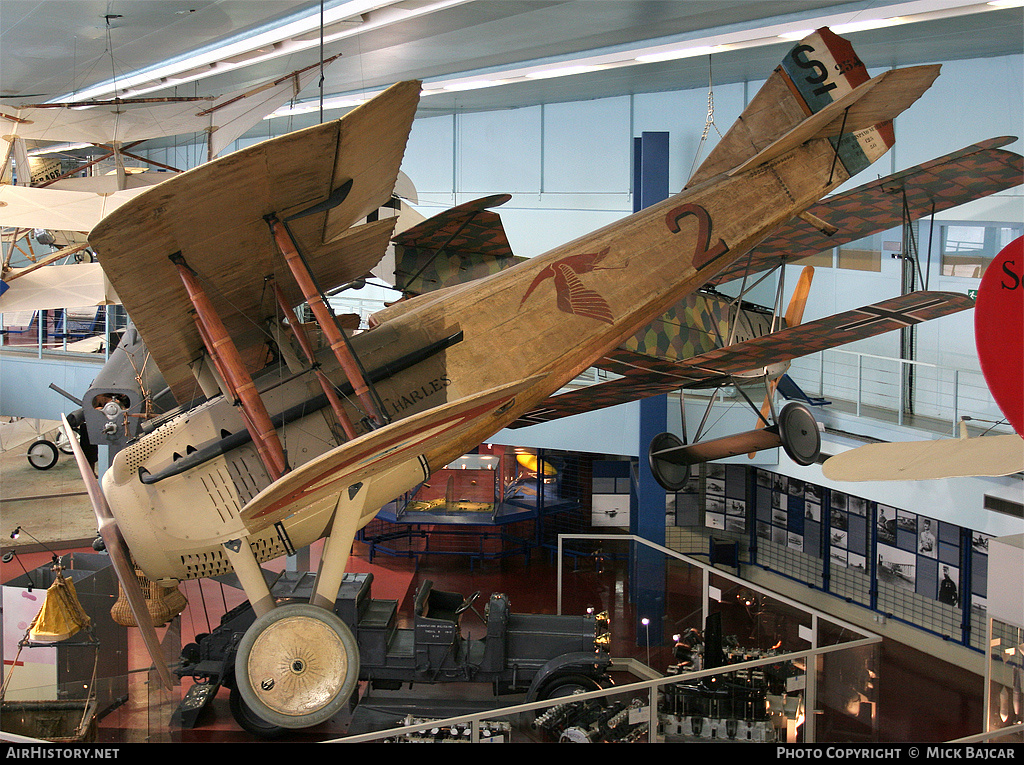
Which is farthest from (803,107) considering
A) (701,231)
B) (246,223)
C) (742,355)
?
(246,223)

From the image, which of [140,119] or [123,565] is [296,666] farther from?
[140,119]

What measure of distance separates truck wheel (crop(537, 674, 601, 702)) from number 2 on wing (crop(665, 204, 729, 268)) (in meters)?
3.77

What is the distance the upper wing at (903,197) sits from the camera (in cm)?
380

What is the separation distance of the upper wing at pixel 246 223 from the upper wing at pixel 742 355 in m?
1.53

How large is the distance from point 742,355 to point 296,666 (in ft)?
8.63

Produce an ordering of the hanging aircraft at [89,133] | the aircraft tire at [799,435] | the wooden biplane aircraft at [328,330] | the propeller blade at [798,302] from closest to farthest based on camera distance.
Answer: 1. the wooden biplane aircraft at [328,330]
2. the hanging aircraft at [89,133]
3. the aircraft tire at [799,435]
4. the propeller blade at [798,302]

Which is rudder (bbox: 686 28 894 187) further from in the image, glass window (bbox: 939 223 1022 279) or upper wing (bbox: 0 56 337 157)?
glass window (bbox: 939 223 1022 279)

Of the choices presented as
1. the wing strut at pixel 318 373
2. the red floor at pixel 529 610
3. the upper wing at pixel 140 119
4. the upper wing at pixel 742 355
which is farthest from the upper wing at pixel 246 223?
the red floor at pixel 529 610

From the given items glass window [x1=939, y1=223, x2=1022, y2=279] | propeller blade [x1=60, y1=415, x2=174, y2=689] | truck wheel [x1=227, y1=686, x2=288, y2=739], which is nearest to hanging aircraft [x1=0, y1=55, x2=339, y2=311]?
propeller blade [x1=60, y1=415, x2=174, y2=689]

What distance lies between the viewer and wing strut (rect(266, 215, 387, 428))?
2488mm

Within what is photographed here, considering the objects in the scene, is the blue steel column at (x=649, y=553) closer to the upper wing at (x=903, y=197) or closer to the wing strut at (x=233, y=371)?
the upper wing at (x=903, y=197)

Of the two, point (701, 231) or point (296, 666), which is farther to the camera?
point (701, 231)

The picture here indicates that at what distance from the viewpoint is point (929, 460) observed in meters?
2.83

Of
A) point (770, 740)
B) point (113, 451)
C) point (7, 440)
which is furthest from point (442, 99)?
point (7, 440)
